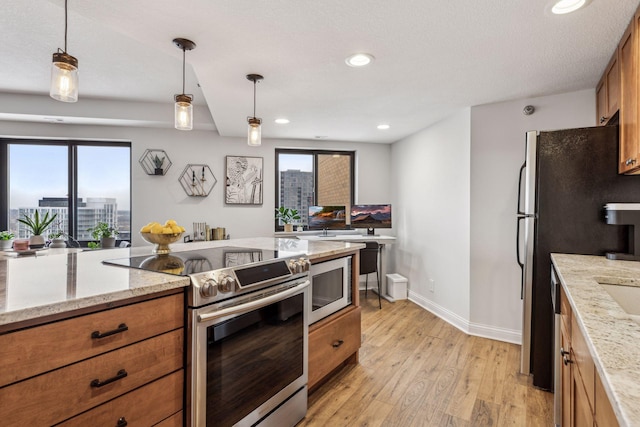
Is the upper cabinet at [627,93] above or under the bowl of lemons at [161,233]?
above

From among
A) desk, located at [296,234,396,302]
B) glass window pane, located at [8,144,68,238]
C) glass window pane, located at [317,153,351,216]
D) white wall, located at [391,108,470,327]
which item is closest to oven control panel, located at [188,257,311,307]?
white wall, located at [391,108,470,327]

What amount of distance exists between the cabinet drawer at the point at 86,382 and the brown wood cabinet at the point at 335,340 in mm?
981

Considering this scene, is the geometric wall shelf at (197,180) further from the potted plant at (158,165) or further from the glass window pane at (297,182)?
the glass window pane at (297,182)

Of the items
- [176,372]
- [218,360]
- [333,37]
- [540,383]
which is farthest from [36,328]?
[540,383]

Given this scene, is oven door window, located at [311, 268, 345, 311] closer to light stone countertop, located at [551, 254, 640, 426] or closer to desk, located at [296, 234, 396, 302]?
light stone countertop, located at [551, 254, 640, 426]

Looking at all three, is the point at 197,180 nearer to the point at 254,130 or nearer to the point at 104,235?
the point at 104,235

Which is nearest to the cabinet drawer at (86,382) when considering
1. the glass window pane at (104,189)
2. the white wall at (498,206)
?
the white wall at (498,206)

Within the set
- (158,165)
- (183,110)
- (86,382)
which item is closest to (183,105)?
(183,110)

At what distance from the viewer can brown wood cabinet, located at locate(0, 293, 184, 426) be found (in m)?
0.92

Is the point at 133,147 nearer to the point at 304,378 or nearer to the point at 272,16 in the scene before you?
the point at 272,16

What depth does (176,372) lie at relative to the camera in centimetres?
130

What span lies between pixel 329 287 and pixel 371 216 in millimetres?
2508

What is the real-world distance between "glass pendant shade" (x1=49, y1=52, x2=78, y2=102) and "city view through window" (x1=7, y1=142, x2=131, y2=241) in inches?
129

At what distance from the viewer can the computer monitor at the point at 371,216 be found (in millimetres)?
4641
